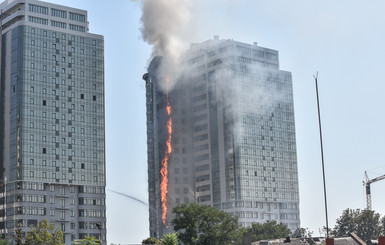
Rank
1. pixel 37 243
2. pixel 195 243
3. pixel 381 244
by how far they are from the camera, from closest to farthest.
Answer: pixel 381 244, pixel 37 243, pixel 195 243

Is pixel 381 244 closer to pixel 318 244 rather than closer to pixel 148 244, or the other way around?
pixel 318 244

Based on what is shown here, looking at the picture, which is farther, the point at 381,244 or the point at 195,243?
the point at 195,243

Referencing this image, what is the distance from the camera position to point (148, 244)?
6983 inches

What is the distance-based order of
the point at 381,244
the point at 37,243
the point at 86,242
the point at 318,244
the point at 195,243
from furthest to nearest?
the point at 195,243
the point at 318,244
the point at 37,243
the point at 86,242
the point at 381,244

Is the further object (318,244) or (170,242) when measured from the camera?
(318,244)

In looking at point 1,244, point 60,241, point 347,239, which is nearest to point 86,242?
point 60,241

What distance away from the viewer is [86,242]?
140125 mm

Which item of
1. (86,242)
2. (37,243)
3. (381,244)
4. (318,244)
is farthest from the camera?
(318,244)

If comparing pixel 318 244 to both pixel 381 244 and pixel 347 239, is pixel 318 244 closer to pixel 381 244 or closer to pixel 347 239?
pixel 347 239

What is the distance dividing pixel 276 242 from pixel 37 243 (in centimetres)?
5349

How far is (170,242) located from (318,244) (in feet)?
129

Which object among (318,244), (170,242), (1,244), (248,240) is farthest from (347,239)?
(1,244)

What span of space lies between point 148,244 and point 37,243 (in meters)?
32.9

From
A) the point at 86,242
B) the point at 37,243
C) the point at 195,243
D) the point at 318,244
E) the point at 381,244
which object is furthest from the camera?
the point at 195,243
